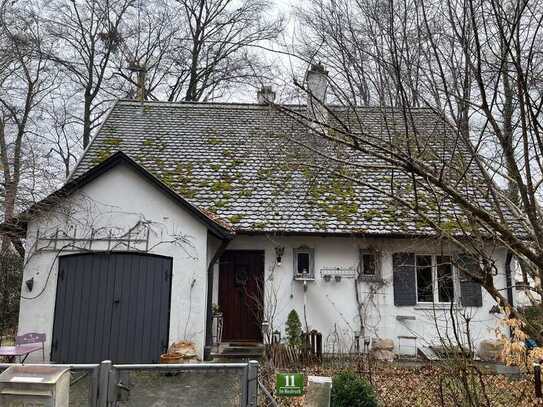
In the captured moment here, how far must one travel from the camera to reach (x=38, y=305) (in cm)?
977

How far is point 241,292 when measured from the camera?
11883 mm

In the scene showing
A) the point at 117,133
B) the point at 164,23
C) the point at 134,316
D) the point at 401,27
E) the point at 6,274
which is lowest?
the point at 134,316

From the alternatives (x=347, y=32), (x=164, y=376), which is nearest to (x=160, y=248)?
(x=164, y=376)

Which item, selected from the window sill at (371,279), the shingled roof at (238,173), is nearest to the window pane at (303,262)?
the shingled roof at (238,173)

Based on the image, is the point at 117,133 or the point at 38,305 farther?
the point at 117,133

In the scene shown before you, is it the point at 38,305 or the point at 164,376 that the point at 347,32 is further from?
the point at 38,305

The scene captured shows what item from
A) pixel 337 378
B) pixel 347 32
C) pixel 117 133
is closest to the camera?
pixel 347 32

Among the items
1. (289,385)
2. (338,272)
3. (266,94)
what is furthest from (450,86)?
(338,272)

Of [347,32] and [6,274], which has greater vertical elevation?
[347,32]

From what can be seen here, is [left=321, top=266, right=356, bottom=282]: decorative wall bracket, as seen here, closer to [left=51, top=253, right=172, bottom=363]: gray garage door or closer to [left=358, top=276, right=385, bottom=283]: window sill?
[left=358, top=276, right=385, bottom=283]: window sill

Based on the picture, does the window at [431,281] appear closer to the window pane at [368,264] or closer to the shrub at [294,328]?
the window pane at [368,264]

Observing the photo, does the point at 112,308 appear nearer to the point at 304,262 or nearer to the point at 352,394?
the point at 304,262

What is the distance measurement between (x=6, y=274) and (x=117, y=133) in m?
5.60

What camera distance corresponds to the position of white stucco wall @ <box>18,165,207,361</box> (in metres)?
9.78
